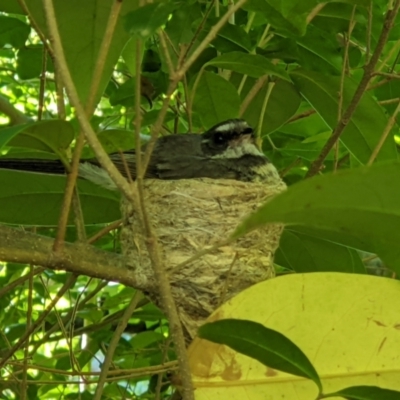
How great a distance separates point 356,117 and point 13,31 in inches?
45.6

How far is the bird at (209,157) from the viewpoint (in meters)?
2.30

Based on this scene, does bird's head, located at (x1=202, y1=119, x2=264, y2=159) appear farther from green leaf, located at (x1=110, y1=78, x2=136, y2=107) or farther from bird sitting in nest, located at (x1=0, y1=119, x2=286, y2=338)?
green leaf, located at (x1=110, y1=78, x2=136, y2=107)

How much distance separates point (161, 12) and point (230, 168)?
1394mm

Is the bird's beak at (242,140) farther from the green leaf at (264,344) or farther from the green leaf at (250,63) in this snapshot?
the green leaf at (264,344)

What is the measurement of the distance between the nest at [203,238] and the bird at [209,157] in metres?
0.20

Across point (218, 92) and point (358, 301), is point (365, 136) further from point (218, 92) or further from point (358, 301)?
point (358, 301)

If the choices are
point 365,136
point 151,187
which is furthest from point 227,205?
point 365,136

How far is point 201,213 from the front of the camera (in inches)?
78.1

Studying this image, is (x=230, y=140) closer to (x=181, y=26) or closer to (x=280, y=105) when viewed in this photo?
(x=280, y=105)

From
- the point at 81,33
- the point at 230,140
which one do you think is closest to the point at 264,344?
the point at 81,33

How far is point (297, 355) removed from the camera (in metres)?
1.11

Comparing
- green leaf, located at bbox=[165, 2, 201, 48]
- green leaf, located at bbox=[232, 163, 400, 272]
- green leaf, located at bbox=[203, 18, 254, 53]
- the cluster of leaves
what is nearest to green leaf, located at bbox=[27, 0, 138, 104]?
the cluster of leaves

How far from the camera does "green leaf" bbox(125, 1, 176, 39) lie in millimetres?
1074

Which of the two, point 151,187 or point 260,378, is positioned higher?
point 151,187
